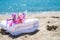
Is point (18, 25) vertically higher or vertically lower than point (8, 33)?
higher

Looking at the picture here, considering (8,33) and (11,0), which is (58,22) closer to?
(8,33)

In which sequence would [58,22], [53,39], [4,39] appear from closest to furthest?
1. [53,39]
2. [4,39]
3. [58,22]

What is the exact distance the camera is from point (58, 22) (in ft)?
25.2

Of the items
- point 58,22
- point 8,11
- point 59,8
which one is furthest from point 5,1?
point 58,22

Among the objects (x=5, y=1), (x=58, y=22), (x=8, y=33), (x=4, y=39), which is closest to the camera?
(x=4, y=39)

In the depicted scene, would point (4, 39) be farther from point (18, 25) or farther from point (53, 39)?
point (53, 39)

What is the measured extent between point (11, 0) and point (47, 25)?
919 cm

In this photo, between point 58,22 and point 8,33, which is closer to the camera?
point 8,33

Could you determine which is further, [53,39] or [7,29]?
[7,29]

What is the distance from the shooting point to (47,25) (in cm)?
739

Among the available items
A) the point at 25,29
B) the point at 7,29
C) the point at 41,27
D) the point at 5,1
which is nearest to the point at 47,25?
the point at 41,27

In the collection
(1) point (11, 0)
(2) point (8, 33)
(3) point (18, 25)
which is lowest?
(1) point (11, 0)

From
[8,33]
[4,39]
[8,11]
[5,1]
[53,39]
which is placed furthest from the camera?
[5,1]

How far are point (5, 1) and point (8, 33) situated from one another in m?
9.07
